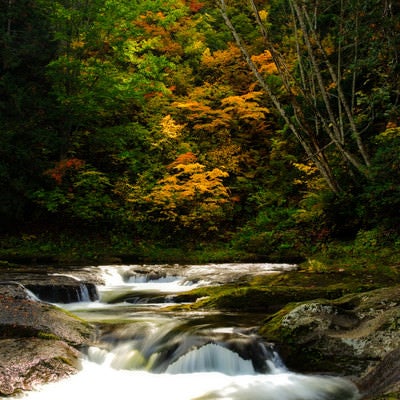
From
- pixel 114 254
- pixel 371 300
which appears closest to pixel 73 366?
pixel 371 300

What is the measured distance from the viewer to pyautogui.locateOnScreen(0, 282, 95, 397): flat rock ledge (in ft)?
15.8

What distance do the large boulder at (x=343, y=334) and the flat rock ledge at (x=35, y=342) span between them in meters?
2.58

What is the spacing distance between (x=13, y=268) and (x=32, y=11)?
37.2ft

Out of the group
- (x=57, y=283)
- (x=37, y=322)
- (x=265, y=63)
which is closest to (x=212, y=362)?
(x=37, y=322)

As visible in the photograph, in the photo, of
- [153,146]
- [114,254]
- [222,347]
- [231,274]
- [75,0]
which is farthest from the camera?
[153,146]

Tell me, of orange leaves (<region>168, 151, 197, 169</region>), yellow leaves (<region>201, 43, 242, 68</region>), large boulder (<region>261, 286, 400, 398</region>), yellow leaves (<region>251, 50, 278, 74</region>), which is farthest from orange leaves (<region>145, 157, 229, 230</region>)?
large boulder (<region>261, 286, 400, 398</region>)

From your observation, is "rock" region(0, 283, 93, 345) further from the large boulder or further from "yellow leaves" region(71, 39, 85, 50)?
"yellow leaves" region(71, 39, 85, 50)

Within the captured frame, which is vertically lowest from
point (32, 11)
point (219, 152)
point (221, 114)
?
point (219, 152)

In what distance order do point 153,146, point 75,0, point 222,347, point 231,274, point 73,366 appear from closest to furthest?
point 73,366
point 222,347
point 231,274
point 75,0
point 153,146

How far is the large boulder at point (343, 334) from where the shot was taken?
16.9 ft

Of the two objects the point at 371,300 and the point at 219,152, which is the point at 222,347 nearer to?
the point at 371,300

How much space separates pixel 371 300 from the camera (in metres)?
6.11

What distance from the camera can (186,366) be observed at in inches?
224

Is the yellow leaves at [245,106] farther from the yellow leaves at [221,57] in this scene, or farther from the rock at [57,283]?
the rock at [57,283]
